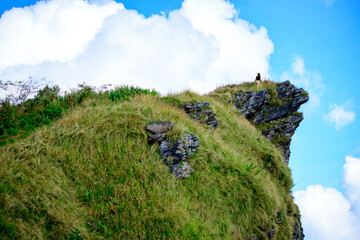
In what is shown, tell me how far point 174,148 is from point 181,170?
2.65 ft

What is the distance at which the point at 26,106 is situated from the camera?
1049 cm

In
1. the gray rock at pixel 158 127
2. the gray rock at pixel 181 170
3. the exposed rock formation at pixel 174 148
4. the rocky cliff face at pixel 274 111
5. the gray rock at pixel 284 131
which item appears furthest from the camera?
the rocky cliff face at pixel 274 111

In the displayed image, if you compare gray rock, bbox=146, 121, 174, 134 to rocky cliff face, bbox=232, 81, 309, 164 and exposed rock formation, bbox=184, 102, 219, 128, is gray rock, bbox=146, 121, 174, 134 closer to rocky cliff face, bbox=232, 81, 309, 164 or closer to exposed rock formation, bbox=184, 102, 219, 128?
exposed rock formation, bbox=184, 102, 219, 128

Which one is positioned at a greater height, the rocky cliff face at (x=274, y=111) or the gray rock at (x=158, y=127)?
the rocky cliff face at (x=274, y=111)

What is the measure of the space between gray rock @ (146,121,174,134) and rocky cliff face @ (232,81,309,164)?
37.7ft

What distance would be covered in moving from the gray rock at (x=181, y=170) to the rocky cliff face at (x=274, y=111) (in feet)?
39.4

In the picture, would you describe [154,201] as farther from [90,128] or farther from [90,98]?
[90,98]

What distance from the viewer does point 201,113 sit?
12523mm

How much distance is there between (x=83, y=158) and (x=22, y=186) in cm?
170

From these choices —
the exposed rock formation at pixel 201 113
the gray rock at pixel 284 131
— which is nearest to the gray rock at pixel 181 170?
the exposed rock formation at pixel 201 113

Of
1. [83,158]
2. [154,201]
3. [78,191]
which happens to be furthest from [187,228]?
[83,158]

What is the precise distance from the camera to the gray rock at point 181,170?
695 centimetres

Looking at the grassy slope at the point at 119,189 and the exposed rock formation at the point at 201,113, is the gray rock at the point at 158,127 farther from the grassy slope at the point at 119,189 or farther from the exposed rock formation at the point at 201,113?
the exposed rock formation at the point at 201,113

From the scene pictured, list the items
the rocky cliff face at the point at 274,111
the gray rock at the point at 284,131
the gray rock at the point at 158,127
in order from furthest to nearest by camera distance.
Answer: the rocky cliff face at the point at 274,111
the gray rock at the point at 284,131
the gray rock at the point at 158,127
